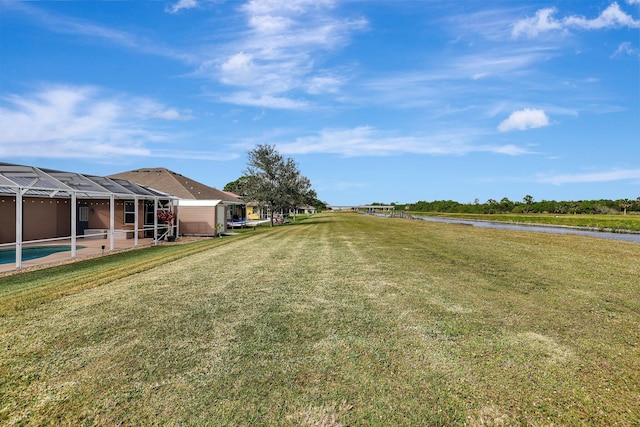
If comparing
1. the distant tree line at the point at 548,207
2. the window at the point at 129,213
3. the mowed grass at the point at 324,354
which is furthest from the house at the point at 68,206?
the distant tree line at the point at 548,207

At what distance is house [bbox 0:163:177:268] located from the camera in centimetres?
1128

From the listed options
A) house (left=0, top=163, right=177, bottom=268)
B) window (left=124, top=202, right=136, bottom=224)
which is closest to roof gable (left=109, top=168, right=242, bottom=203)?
house (left=0, top=163, right=177, bottom=268)

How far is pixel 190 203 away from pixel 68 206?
6.94 metres

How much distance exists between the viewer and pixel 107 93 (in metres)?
19.8

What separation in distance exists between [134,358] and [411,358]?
3093mm

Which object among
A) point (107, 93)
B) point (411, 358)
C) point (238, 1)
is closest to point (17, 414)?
point (411, 358)

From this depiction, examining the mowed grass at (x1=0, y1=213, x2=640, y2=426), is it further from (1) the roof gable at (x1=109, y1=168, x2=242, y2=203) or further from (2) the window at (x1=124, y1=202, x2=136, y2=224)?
(1) the roof gable at (x1=109, y1=168, x2=242, y2=203)

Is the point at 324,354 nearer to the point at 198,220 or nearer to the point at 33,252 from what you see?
the point at 33,252

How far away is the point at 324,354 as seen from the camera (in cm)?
361

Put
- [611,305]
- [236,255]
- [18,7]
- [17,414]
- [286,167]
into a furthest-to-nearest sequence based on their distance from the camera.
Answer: [286,167]
[18,7]
[236,255]
[611,305]
[17,414]

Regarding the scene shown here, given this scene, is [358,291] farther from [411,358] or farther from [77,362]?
[77,362]

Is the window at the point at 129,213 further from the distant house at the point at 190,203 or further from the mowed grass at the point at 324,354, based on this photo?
the mowed grass at the point at 324,354

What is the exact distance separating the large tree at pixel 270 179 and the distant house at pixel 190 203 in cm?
423

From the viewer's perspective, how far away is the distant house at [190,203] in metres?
22.4
